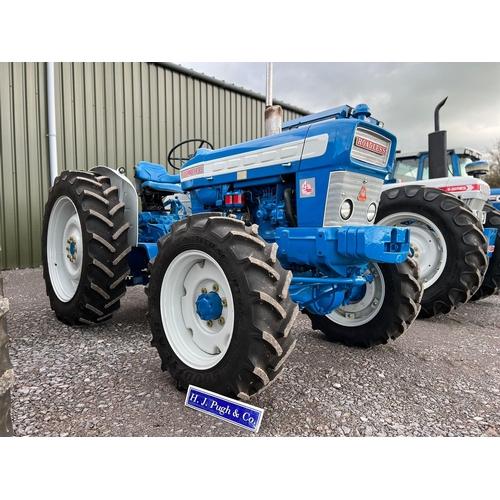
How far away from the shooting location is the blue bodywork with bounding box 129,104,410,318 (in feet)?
7.53

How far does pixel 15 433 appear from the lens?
1784 mm

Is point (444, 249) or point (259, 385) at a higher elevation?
point (444, 249)

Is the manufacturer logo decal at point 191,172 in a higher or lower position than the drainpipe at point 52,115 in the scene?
lower

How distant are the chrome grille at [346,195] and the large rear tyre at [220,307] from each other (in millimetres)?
605

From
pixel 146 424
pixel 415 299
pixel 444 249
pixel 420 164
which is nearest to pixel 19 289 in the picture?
pixel 146 424

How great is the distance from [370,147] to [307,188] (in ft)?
1.59

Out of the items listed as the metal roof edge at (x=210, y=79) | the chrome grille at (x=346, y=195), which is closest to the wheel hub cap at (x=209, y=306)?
the chrome grille at (x=346, y=195)

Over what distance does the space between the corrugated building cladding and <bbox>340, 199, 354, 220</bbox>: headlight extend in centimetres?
595

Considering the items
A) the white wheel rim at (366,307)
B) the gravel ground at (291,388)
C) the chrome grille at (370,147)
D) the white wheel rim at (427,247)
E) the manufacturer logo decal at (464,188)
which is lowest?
the gravel ground at (291,388)

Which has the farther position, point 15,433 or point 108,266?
point 108,266

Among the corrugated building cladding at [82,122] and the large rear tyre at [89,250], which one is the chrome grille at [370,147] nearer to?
the large rear tyre at [89,250]

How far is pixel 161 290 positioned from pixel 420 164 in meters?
4.98

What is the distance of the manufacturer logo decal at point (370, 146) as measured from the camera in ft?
7.65

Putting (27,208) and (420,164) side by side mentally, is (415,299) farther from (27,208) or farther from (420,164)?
(27,208)
